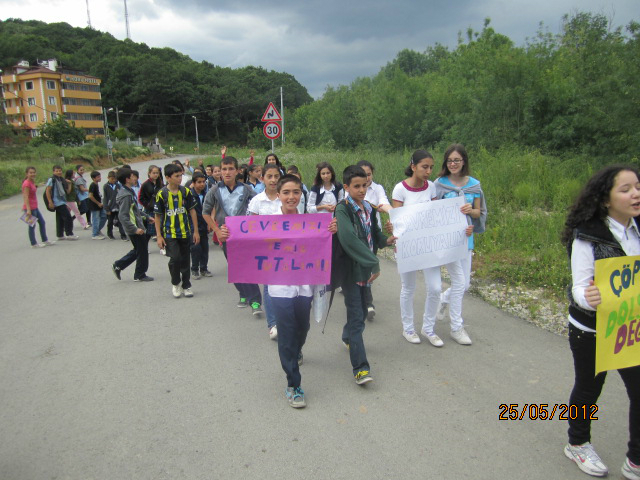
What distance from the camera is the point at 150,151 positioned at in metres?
74.9

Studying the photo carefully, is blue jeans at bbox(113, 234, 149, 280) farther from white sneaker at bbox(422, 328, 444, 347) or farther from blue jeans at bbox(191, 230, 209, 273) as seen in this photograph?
white sneaker at bbox(422, 328, 444, 347)

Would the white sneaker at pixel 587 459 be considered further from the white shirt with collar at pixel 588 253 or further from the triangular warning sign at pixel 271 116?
the triangular warning sign at pixel 271 116

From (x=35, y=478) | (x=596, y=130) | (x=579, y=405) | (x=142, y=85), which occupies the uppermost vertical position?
(x=142, y=85)

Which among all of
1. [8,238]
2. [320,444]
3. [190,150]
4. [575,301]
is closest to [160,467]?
[320,444]

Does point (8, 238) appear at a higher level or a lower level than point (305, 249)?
lower

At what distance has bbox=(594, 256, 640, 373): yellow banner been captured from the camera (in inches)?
101

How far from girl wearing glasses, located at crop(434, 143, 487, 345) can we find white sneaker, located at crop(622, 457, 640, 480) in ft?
6.54

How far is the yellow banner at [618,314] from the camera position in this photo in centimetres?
255

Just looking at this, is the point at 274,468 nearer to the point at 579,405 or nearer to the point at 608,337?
the point at 579,405

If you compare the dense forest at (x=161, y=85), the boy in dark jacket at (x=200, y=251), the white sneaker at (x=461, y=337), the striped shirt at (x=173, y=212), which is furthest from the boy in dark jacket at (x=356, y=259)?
the dense forest at (x=161, y=85)

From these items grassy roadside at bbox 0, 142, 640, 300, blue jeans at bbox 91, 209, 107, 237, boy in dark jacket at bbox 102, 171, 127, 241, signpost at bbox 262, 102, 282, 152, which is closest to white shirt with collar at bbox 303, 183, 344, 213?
grassy roadside at bbox 0, 142, 640, 300

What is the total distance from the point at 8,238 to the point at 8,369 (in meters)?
9.20

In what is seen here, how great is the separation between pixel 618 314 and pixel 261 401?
269 cm

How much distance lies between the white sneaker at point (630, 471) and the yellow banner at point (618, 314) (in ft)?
2.11
